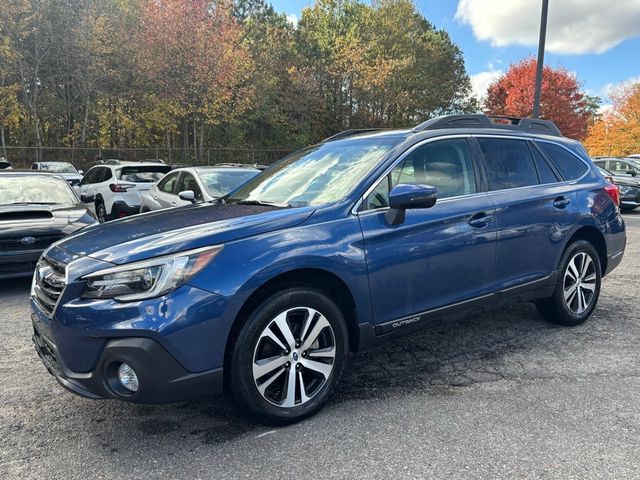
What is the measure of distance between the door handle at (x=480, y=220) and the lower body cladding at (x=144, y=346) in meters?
2.00

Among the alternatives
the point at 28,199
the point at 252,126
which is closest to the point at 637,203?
the point at 28,199

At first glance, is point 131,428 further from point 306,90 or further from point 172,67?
point 306,90

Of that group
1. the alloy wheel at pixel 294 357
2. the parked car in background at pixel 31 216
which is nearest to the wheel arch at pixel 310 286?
the alloy wheel at pixel 294 357

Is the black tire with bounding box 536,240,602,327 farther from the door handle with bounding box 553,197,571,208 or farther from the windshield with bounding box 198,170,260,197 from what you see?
the windshield with bounding box 198,170,260,197

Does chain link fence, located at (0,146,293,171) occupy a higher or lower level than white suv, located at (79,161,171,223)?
higher

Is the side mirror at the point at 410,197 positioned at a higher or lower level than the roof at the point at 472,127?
lower

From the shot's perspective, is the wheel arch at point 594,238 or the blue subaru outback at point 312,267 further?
the wheel arch at point 594,238

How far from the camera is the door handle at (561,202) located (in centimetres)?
437

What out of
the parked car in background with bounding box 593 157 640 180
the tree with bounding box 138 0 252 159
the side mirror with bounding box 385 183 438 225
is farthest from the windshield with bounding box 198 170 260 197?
the tree with bounding box 138 0 252 159

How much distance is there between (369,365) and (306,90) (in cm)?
3072

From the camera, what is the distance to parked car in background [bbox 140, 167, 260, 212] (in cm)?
787

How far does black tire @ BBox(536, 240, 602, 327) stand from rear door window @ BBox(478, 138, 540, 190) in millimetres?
776

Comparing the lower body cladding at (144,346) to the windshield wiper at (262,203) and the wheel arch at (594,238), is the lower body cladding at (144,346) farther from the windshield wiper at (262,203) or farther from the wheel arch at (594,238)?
the wheel arch at (594,238)

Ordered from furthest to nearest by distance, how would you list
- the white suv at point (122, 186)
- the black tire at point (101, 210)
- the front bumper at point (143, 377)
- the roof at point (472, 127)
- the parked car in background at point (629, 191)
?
the parked car in background at point (629, 191)
the black tire at point (101, 210)
the white suv at point (122, 186)
the roof at point (472, 127)
the front bumper at point (143, 377)
